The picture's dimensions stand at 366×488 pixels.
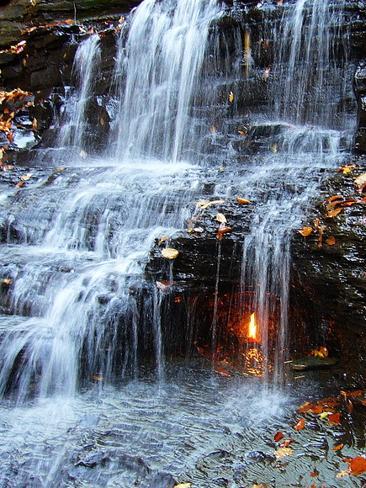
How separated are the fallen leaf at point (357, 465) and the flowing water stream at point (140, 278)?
70 cm

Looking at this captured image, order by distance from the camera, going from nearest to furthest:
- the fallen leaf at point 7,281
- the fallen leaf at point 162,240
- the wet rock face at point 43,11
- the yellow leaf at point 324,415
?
1. the yellow leaf at point 324,415
2. the fallen leaf at point 162,240
3. the fallen leaf at point 7,281
4. the wet rock face at point 43,11

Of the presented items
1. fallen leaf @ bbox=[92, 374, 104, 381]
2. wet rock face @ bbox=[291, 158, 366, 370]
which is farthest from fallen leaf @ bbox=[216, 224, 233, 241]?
fallen leaf @ bbox=[92, 374, 104, 381]

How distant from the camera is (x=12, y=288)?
201 inches

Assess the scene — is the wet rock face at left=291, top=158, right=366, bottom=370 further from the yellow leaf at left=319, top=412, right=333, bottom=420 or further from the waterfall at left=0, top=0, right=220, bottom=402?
the waterfall at left=0, top=0, right=220, bottom=402

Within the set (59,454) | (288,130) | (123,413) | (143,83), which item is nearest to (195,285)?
(123,413)

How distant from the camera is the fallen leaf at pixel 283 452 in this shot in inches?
125

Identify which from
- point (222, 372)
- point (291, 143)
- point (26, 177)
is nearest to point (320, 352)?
point (222, 372)

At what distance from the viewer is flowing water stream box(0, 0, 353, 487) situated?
3400 mm

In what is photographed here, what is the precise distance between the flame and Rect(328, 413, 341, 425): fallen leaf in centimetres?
123

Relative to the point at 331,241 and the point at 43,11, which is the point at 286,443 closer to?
the point at 331,241

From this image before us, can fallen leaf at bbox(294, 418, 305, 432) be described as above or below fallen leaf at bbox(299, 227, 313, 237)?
below

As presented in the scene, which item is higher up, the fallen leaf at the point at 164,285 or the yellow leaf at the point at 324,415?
the fallen leaf at the point at 164,285

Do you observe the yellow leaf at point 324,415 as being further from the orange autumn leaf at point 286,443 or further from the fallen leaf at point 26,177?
the fallen leaf at point 26,177

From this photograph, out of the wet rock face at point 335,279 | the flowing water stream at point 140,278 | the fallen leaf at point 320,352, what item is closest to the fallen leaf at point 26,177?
the flowing water stream at point 140,278
